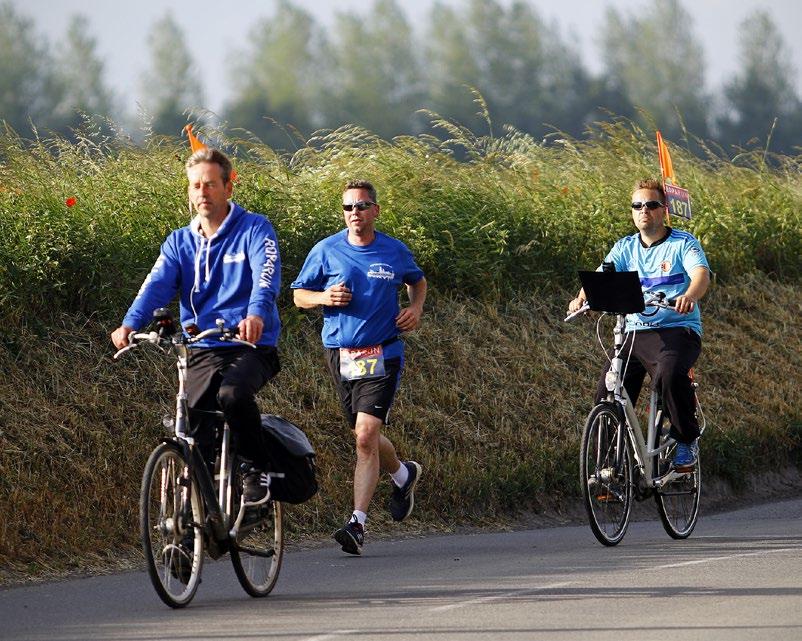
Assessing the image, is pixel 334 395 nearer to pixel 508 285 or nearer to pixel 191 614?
pixel 508 285

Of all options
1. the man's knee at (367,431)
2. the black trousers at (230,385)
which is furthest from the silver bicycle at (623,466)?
the black trousers at (230,385)

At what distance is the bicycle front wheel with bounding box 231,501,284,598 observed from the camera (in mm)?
8141

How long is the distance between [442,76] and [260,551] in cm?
8240

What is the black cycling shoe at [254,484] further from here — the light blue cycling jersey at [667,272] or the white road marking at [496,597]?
the light blue cycling jersey at [667,272]

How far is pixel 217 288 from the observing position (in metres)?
8.09

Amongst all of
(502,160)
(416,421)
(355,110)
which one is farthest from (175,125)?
(416,421)

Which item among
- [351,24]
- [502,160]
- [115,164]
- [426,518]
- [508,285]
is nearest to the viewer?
[426,518]

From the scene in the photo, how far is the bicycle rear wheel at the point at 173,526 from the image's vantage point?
24.8 feet

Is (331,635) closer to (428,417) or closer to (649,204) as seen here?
(649,204)

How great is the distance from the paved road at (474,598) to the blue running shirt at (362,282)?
144 cm

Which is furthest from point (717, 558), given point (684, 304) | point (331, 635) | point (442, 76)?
point (442, 76)

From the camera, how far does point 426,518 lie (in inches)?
475

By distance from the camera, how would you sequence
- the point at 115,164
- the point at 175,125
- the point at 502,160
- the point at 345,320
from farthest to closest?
the point at 175,125 < the point at 502,160 < the point at 115,164 < the point at 345,320

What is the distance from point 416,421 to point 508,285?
3.60 m
